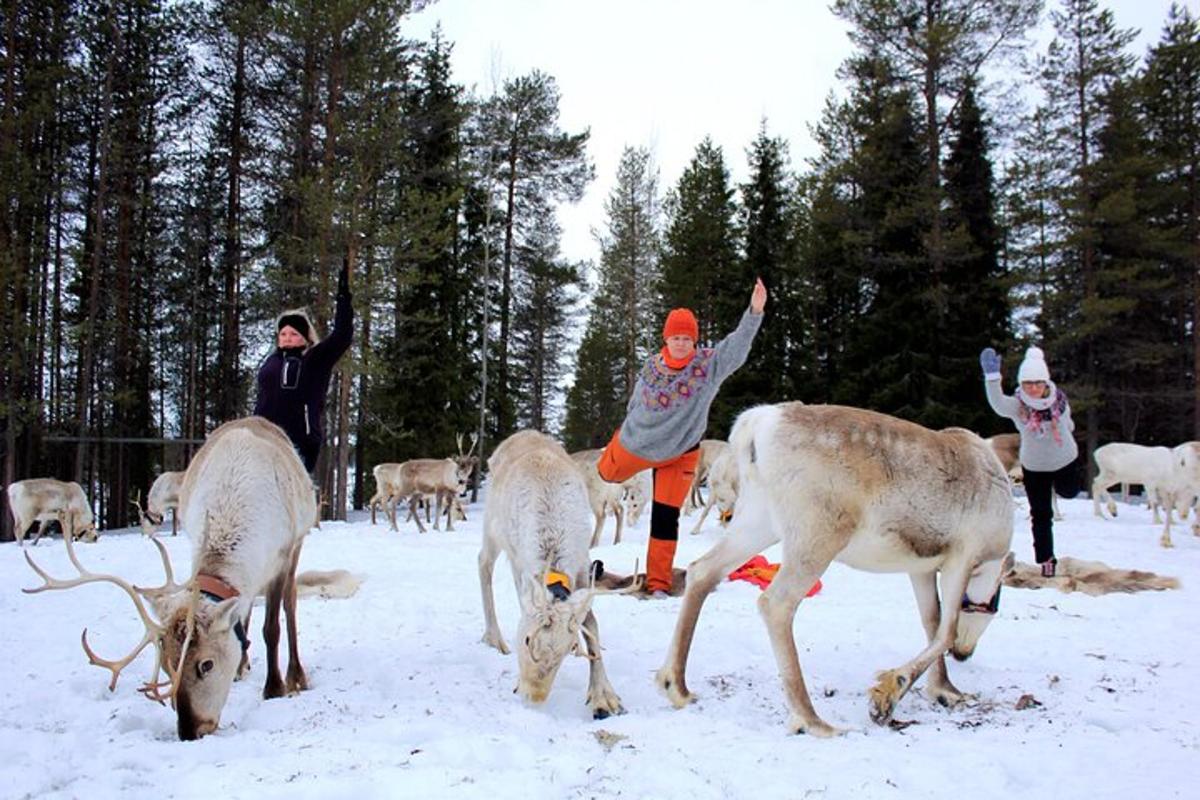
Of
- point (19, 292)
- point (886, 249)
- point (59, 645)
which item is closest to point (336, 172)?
point (19, 292)

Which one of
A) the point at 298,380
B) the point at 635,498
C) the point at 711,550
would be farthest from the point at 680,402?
the point at 635,498

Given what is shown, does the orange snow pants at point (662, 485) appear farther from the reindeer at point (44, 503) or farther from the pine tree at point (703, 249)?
the pine tree at point (703, 249)

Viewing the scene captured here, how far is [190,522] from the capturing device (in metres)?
4.64

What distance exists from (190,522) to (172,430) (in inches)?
1397

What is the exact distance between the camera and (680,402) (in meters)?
5.85

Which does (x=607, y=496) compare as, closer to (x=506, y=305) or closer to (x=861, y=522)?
(x=861, y=522)

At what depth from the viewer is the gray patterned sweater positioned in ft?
19.1

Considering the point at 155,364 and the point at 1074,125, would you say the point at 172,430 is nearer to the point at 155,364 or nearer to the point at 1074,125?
the point at 155,364

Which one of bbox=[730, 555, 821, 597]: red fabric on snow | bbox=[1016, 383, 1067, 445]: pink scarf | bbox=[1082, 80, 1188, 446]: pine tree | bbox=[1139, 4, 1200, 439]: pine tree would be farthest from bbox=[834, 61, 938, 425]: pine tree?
bbox=[730, 555, 821, 597]: red fabric on snow

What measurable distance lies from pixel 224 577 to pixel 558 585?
179cm

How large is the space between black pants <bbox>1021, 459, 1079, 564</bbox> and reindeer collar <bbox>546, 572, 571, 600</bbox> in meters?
6.13

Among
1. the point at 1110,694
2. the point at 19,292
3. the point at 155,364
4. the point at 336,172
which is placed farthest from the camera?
the point at 155,364

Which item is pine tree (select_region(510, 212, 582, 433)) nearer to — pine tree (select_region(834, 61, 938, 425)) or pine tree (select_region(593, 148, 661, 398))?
pine tree (select_region(593, 148, 661, 398))

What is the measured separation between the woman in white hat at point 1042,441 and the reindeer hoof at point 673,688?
5.26 metres
